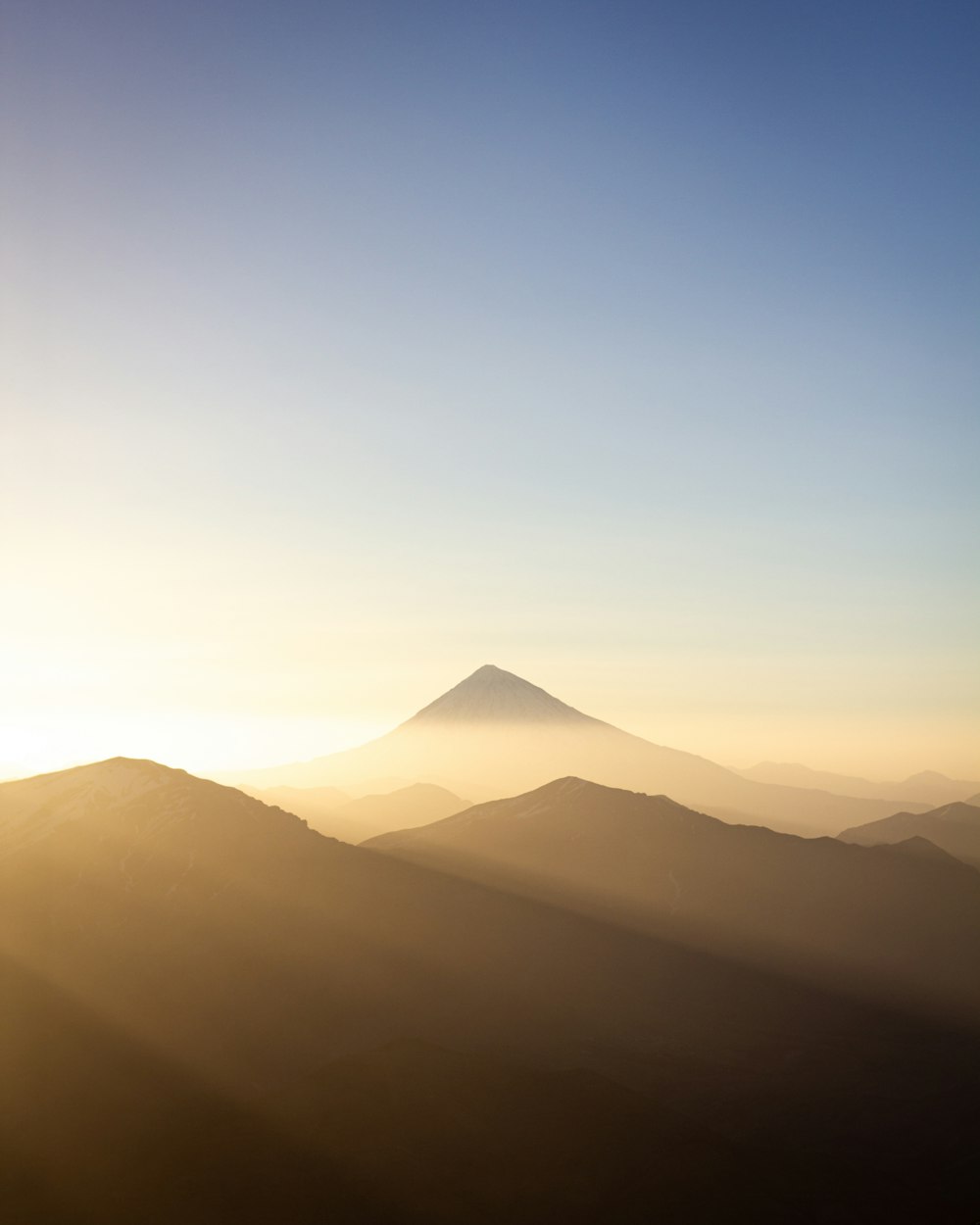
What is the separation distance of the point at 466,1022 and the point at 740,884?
66.7 metres

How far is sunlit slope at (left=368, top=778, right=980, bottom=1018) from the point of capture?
170 m

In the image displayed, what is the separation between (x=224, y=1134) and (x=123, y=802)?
65.9 metres

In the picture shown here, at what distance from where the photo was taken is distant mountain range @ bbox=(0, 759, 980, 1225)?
104m

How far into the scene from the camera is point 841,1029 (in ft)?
490

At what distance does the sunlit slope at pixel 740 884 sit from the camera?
17050 cm

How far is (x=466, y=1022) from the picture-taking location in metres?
140

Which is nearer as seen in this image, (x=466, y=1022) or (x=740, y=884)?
(x=466, y=1022)

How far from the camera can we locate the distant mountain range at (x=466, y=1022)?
4082 inches

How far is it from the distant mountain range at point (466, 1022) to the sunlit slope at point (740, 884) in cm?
62

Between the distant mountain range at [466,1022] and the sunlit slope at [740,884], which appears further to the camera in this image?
the sunlit slope at [740,884]

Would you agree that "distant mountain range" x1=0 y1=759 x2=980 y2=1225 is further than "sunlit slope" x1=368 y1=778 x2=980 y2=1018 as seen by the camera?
No

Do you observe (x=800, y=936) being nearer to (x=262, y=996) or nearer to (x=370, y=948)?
(x=370, y=948)

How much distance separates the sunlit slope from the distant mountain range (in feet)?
2.04

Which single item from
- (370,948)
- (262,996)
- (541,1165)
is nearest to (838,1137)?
(541,1165)
